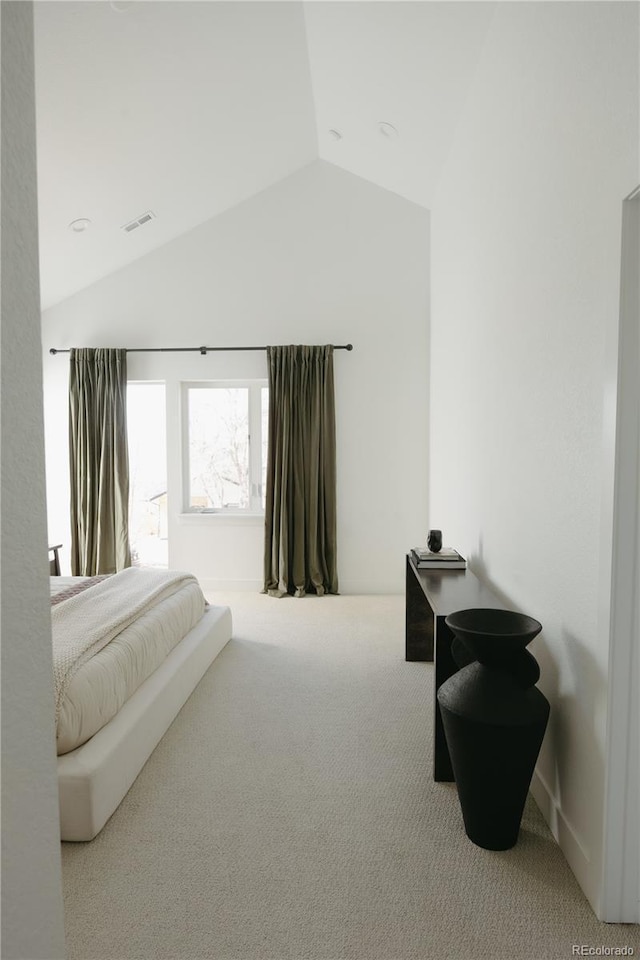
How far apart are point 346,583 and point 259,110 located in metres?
3.64

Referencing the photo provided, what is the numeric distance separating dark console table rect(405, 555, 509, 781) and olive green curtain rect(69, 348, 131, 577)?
2.80 m

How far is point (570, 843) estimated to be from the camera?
184 centimetres

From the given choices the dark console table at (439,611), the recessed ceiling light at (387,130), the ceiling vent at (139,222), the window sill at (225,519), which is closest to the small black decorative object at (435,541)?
the dark console table at (439,611)

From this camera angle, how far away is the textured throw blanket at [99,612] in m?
2.19

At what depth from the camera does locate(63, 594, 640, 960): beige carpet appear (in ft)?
5.15

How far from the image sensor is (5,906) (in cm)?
86

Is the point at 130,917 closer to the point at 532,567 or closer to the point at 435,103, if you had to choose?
the point at 532,567

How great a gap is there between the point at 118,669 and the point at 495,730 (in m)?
1.44

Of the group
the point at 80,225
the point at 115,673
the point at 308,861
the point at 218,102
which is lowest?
the point at 308,861

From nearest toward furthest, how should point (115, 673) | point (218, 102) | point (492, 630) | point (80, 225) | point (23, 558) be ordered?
point (23, 558) < point (492, 630) < point (115, 673) < point (218, 102) < point (80, 225)

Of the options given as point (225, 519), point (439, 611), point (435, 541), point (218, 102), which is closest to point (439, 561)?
point (435, 541)

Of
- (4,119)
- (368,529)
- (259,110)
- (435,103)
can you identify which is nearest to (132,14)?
(259,110)

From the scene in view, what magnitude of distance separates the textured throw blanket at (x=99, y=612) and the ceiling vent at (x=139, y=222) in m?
2.71

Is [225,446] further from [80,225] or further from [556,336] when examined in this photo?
Answer: [556,336]
